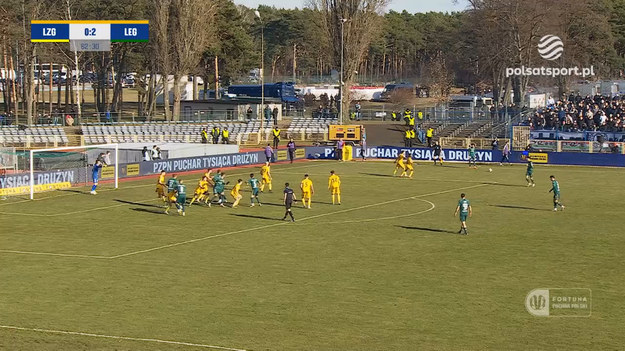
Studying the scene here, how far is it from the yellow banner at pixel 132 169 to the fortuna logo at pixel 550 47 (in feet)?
177

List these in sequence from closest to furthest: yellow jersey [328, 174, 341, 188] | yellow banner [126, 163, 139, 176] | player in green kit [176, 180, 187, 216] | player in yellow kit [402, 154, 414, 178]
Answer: player in green kit [176, 180, 187, 216] < yellow jersey [328, 174, 341, 188] < yellow banner [126, 163, 139, 176] < player in yellow kit [402, 154, 414, 178]

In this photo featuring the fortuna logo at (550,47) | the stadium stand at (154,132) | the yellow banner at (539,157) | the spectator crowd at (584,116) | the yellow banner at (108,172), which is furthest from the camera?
the fortuna logo at (550,47)

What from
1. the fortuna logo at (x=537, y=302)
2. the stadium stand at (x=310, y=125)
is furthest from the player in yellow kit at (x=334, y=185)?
the stadium stand at (x=310, y=125)

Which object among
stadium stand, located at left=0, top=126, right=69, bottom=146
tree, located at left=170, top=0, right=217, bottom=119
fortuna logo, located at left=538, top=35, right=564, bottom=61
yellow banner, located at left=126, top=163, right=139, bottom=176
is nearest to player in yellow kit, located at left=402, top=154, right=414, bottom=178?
yellow banner, located at left=126, top=163, right=139, bottom=176

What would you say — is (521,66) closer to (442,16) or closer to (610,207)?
(610,207)

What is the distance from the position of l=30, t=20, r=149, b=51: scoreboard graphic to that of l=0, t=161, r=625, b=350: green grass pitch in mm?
41842

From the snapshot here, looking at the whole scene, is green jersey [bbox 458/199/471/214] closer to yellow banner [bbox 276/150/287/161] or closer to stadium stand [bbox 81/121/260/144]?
yellow banner [bbox 276/150/287/161]

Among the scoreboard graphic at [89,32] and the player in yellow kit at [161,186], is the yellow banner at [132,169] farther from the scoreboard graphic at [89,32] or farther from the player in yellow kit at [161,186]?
the scoreboard graphic at [89,32]

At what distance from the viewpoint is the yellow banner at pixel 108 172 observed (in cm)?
5373

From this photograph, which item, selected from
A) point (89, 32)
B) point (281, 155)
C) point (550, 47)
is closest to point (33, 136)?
point (89, 32)

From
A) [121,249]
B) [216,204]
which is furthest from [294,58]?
[121,249]

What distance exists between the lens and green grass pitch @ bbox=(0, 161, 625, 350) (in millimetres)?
21094

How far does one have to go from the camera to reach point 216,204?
43656 millimetres

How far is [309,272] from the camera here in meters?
28.0
